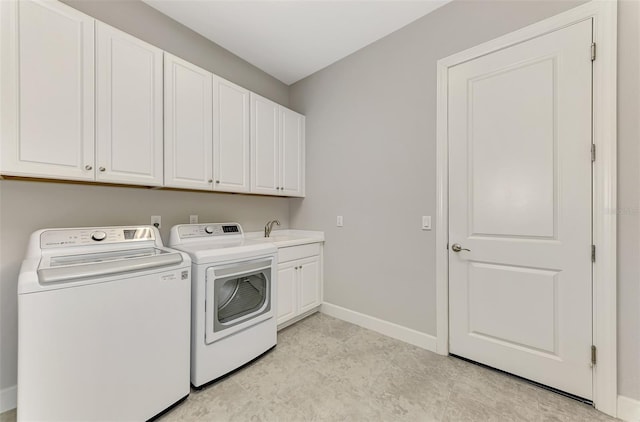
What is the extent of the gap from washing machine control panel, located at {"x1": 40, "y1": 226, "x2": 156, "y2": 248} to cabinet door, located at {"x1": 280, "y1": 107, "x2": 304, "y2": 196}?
1403 mm

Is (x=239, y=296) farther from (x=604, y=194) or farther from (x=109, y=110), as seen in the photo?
(x=604, y=194)

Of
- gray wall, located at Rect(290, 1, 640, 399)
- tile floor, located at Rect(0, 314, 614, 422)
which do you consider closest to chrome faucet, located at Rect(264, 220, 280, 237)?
gray wall, located at Rect(290, 1, 640, 399)

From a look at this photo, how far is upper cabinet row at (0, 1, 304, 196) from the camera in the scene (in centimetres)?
133

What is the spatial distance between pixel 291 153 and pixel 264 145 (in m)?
0.41

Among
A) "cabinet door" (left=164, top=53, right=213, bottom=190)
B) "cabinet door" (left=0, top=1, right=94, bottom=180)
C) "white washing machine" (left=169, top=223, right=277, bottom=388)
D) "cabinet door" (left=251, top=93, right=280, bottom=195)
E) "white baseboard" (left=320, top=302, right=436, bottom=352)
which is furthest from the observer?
"cabinet door" (left=251, top=93, right=280, bottom=195)

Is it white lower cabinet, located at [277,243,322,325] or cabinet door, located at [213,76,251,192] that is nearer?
cabinet door, located at [213,76,251,192]

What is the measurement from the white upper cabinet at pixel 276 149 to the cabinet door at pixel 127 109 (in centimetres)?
87

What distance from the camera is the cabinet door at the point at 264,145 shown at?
253 cm

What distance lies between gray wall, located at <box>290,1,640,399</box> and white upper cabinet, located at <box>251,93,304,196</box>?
0.56 feet

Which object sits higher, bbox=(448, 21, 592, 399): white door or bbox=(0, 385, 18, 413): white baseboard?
bbox=(448, 21, 592, 399): white door

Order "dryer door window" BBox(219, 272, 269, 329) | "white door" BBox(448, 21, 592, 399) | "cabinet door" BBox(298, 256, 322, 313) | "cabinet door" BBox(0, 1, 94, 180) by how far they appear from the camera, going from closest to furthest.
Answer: "cabinet door" BBox(0, 1, 94, 180) < "white door" BBox(448, 21, 592, 399) < "dryer door window" BBox(219, 272, 269, 329) < "cabinet door" BBox(298, 256, 322, 313)

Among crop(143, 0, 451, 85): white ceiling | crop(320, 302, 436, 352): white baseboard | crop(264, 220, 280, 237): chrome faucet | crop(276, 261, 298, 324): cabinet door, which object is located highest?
crop(143, 0, 451, 85): white ceiling

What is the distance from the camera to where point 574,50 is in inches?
61.2

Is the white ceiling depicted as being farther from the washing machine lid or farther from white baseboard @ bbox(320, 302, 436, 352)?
white baseboard @ bbox(320, 302, 436, 352)
